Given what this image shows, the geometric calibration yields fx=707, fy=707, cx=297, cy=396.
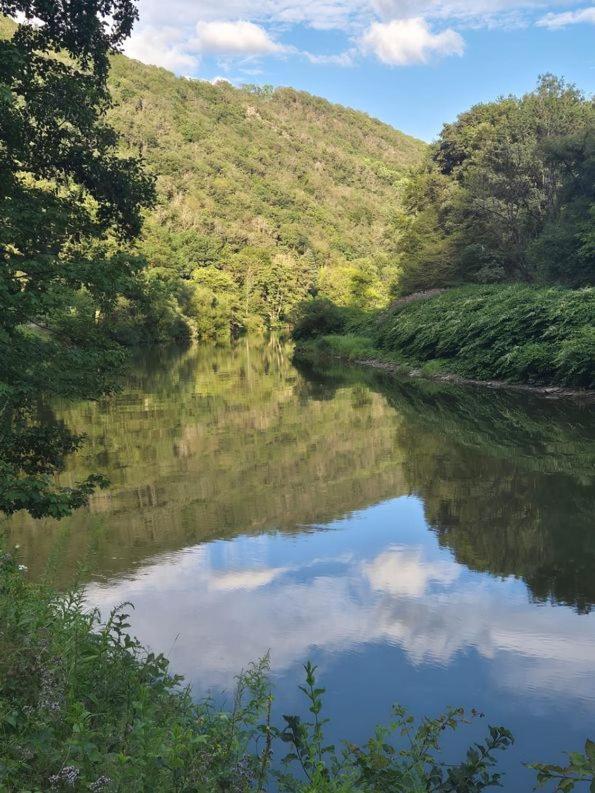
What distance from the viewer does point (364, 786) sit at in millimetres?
3857

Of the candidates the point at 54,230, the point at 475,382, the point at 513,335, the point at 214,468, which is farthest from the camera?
the point at 475,382

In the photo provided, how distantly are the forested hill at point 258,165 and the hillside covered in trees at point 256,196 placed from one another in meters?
0.30

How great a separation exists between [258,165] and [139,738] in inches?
5458

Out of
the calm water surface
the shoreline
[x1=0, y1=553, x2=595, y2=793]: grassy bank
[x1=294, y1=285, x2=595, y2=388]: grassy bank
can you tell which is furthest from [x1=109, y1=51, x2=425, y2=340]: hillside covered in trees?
[x1=0, y1=553, x2=595, y2=793]: grassy bank

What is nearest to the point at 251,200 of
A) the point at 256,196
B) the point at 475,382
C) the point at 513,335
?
the point at 256,196

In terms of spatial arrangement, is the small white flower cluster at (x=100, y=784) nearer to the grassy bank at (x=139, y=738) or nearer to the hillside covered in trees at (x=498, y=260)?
the grassy bank at (x=139, y=738)

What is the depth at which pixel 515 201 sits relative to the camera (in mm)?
41469

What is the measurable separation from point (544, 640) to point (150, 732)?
13.7 ft

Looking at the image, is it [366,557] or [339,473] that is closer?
[366,557]

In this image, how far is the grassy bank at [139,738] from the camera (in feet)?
10.6

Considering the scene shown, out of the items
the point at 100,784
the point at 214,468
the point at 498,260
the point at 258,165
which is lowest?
the point at 214,468

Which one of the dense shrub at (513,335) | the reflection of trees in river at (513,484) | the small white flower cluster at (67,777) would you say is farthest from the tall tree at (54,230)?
the dense shrub at (513,335)

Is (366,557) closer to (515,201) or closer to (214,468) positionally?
(214,468)

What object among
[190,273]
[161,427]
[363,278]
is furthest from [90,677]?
[190,273]
